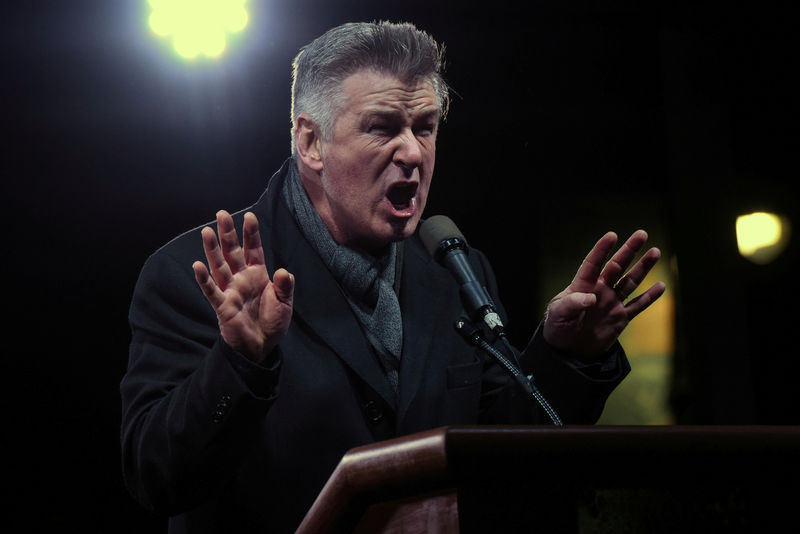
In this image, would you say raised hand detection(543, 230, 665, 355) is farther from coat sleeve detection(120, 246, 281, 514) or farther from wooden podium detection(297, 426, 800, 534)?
wooden podium detection(297, 426, 800, 534)

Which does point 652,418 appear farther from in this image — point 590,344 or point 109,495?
point 109,495

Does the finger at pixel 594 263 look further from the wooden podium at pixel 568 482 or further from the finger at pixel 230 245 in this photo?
the wooden podium at pixel 568 482

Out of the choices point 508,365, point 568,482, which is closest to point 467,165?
point 508,365

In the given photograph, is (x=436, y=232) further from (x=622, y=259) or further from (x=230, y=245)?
(x=230, y=245)

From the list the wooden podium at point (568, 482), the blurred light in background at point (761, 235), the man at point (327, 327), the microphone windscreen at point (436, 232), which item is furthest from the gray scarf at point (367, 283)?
the blurred light in background at point (761, 235)

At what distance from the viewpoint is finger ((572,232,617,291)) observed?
1.36m

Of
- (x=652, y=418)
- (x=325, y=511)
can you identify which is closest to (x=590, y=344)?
(x=325, y=511)

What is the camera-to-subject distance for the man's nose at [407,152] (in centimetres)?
179

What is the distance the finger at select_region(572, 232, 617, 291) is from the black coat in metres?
0.15

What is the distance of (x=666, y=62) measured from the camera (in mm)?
2777

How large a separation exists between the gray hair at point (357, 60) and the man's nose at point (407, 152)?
0.45ft

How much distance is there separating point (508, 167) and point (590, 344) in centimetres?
126

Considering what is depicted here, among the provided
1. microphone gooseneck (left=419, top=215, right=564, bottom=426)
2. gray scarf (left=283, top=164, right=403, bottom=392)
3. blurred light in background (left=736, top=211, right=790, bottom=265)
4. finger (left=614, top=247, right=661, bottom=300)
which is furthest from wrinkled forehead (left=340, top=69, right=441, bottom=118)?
blurred light in background (left=736, top=211, right=790, bottom=265)

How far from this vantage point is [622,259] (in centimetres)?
139
